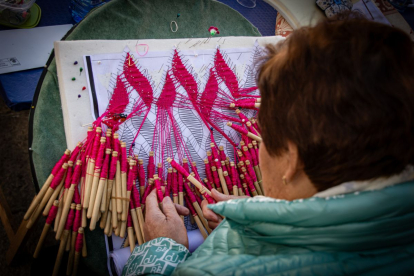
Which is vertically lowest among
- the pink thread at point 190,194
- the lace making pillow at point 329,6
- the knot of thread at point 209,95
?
the pink thread at point 190,194

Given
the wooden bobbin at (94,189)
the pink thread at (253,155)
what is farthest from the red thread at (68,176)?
the pink thread at (253,155)

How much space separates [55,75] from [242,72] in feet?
3.08

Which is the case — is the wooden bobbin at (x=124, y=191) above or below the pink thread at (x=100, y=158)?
below

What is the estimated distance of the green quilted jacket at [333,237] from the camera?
571mm

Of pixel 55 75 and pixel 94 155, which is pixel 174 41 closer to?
pixel 55 75

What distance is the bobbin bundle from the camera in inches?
40.8

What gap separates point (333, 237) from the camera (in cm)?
59

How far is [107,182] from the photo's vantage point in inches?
42.0

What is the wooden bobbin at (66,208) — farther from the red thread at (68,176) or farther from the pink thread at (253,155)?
the pink thread at (253,155)

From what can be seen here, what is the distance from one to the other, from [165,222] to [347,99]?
0.73 metres

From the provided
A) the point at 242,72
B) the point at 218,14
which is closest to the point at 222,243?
the point at 242,72

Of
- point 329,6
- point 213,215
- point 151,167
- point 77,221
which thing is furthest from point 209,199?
point 329,6

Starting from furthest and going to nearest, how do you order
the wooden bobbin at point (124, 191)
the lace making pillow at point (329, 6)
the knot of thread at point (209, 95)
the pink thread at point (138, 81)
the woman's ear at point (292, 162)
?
1. the lace making pillow at point (329, 6)
2. the knot of thread at point (209, 95)
3. the pink thread at point (138, 81)
4. the wooden bobbin at point (124, 191)
5. the woman's ear at point (292, 162)

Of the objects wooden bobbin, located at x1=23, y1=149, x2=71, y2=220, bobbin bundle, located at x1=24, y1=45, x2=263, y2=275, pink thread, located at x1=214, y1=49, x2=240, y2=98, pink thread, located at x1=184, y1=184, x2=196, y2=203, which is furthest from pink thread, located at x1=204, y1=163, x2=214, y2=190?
wooden bobbin, located at x1=23, y1=149, x2=71, y2=220
